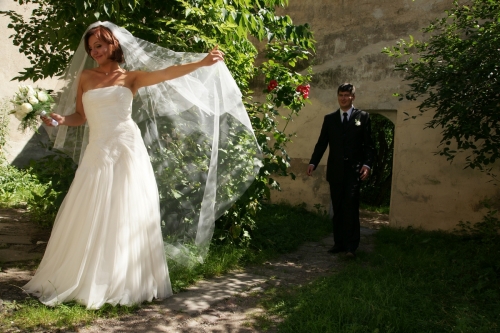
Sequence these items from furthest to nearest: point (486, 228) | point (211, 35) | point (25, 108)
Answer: point (486, 228) < point (211, 35) < point (25, 108)

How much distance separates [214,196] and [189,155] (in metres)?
0.46

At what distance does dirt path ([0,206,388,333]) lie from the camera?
285cm

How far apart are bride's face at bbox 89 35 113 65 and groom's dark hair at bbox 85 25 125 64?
0.02 metres

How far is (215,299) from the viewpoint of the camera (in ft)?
11.1

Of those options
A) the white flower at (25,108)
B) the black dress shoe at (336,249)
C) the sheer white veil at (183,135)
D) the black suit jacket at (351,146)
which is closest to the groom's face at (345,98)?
the black suit jacket at (351,146)

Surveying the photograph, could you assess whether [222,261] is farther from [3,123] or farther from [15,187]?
[3,123]

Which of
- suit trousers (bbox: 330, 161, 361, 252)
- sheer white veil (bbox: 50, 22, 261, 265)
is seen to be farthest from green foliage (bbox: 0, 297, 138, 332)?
suit trousers (bbox: 330, 161, 361, 252)

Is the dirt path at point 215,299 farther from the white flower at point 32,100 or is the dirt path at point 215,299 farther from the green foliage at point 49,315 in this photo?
the white flower at point 32,100

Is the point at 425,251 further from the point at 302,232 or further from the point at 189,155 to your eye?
the point at 189,155

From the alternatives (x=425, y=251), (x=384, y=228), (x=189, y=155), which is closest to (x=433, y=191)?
(x=384, y=228)

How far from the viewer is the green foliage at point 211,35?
155 inches

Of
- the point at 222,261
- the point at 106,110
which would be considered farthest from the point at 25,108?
the point at 222,261

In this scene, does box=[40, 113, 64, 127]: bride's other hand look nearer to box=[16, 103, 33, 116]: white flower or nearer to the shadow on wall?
box=[16, 103, 33, 116]: white flower

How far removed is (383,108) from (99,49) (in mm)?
4798
